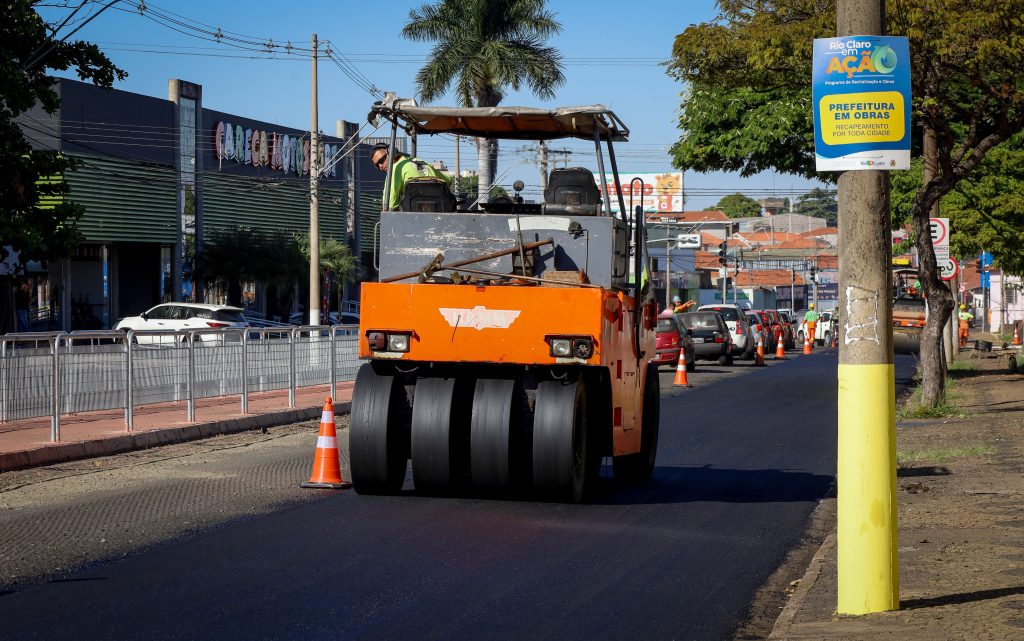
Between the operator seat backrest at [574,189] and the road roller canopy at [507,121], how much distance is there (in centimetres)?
54

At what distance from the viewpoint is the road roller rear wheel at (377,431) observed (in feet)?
34.6

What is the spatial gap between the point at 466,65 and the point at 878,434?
3785 cm

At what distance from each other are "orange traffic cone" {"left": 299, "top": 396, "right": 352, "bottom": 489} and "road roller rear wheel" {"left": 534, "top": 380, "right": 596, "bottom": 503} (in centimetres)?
215

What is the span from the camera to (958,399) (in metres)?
24.2

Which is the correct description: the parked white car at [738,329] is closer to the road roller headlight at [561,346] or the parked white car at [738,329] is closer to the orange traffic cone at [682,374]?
the orange traffic cone at [682,374]

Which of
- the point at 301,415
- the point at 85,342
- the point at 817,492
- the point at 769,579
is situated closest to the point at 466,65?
the point at 301,415

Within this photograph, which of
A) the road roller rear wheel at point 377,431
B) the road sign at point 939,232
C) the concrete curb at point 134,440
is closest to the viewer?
the road roller rear wheel at point 377,431

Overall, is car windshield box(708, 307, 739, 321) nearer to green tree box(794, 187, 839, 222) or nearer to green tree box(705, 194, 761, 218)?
green tree box(705, 194, 761, 218)

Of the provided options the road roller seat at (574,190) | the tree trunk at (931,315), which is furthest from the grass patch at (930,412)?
the road roller seat at (574,190)

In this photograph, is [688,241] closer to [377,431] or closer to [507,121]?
[507,121]

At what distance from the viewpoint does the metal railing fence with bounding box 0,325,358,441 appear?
14758 millimetres

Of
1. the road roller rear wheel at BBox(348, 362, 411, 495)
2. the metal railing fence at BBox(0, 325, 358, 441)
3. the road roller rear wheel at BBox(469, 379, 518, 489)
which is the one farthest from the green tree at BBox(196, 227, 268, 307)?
the road roller rear wheel at BBox(469, 379, 518, 489)

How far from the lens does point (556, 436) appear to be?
10148 mm

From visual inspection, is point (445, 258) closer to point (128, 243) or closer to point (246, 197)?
point (128, 243)
